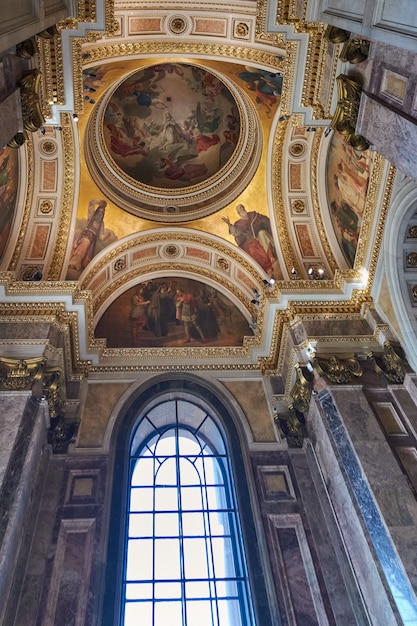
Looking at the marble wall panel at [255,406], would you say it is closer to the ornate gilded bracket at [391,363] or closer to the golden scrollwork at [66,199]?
the ornate gilded bracket at [391,363]

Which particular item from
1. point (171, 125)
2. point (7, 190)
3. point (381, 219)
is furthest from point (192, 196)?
point (381, 219)

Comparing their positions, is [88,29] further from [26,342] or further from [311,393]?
[311,393]

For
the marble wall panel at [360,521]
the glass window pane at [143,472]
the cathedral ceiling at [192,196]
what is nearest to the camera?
the marble wall panel at [360,521]

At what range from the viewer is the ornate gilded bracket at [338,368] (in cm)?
950

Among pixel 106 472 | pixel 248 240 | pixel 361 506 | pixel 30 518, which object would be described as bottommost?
pixel 361 506

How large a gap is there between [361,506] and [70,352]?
6.91 metres

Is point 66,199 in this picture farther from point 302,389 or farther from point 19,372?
point 302,389

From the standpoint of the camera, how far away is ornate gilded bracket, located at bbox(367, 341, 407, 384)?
375 inches

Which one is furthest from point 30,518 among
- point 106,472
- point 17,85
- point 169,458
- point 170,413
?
point 17,85

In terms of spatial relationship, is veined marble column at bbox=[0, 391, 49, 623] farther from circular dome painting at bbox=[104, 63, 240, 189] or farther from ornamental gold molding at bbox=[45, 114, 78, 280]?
circular dome painting at bbox=[104, 63, 240, 189]

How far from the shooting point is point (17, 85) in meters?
6.90

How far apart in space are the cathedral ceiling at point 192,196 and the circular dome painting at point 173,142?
0.04 meters

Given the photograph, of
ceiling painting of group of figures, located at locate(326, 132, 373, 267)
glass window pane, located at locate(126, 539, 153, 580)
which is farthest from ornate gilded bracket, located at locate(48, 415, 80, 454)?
ceiling painting of group of figures, located at locate(326, 132, 373, 267)

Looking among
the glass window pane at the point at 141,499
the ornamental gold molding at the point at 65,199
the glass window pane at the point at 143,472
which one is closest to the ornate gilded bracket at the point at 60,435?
the glass window pane at the point at 143,472
